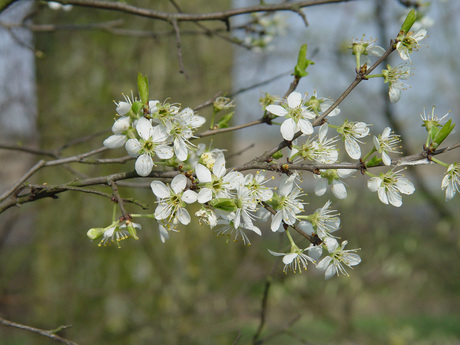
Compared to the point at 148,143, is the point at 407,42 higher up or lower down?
higher up

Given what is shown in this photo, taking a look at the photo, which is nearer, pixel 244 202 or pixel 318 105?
pixel 244 202

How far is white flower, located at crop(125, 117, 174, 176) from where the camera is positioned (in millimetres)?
1107

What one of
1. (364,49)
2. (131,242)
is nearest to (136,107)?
(364,49)

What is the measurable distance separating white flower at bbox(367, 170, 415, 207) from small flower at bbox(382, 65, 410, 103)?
0.22 meters

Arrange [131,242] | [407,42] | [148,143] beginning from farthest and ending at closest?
[131,242], [407,42], [148,143]

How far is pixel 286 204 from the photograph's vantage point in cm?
115

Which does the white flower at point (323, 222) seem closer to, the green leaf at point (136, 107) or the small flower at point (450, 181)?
the small flower at point (450, 181)

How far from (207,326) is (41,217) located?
1.80m

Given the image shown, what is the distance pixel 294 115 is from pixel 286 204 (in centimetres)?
24

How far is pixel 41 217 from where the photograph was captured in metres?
3.96

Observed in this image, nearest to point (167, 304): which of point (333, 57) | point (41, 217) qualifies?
point (41, 217)

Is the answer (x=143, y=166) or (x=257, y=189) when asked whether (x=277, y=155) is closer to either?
(x=257, y=189)

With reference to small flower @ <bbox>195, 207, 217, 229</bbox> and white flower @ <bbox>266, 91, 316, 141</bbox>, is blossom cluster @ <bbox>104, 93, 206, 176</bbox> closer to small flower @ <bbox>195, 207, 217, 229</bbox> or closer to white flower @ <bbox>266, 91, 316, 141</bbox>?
small flower @ <bbox>195, 207, 217, 229</bbox>

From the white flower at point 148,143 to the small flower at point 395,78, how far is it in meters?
0.66
